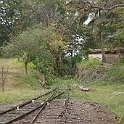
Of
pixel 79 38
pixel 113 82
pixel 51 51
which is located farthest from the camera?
pixel 79 38

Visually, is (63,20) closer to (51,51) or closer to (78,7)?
(51,51)

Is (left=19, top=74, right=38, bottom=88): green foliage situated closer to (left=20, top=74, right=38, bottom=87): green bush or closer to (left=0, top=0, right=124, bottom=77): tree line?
(left=20, top=74, right=38, bottom=87): green bush

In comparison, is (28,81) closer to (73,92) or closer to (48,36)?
(73,92)

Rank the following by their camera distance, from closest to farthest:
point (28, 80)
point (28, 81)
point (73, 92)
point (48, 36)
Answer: point (73, 92)
point (28, 81)
point (28, 80)
point (48, 36)

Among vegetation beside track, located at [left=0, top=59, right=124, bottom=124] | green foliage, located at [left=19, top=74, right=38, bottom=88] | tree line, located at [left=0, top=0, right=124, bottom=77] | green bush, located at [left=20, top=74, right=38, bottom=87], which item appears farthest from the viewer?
tree line, located at [left=0, top=0, right=124, bottom=77]

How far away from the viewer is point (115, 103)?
81.2ft

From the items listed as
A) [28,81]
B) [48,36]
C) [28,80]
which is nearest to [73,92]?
[28,81]

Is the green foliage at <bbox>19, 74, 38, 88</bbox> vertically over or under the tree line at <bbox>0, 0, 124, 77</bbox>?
under

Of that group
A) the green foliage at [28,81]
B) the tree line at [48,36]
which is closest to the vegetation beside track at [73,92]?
the green foliage at [28,81]

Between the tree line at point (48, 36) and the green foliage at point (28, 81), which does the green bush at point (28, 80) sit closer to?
the green foliage at point (28, 81)

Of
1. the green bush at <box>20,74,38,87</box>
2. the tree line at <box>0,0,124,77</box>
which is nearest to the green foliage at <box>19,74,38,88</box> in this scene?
the green bush at <box>20,74,38,87</box>

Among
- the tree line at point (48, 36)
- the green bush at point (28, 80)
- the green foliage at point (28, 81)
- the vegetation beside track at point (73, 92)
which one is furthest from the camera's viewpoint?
the tree line at point (48, 36)

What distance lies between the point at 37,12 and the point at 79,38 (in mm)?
9371

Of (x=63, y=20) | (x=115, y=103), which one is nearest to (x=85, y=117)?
(x=115, y=103)
